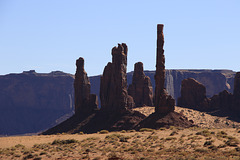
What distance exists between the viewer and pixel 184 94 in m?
138

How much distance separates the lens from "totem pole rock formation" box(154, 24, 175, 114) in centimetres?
9744

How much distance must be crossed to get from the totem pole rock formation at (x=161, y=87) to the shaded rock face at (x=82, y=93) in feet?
77.7

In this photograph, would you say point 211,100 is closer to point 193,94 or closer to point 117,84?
point 193,94

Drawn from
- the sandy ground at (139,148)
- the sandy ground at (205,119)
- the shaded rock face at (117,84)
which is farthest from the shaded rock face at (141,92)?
the sandy ground at (139,148)

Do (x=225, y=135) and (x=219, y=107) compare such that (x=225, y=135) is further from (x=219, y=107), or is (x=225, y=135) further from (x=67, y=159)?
(x=219, y=107)

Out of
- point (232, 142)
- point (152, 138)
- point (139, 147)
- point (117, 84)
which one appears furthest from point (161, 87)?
point (232, 142)

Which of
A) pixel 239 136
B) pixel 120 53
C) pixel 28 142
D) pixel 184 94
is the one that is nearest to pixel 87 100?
pixel 120 53

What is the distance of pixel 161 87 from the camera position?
101m

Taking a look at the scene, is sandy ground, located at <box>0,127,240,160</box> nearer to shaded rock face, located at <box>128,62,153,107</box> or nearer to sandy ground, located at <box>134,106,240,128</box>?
sandy ground, located at <box>134,106,240,128</box>

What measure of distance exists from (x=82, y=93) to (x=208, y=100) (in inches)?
1478

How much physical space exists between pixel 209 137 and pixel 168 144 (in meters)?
5.44

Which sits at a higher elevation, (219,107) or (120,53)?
(120,53)

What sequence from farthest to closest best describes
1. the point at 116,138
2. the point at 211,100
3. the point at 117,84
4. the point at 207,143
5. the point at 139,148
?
1. the point at 211,100
2. the point at 117,84
3. the point at 116,138
4. the point at 207,143
5. the point at 139,148

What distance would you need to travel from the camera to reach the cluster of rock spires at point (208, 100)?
130250 millimetres
